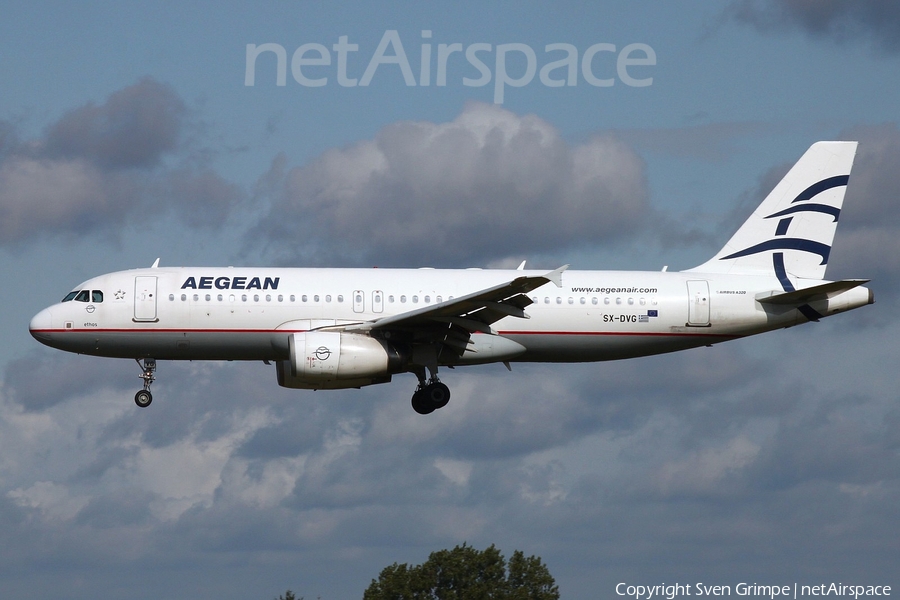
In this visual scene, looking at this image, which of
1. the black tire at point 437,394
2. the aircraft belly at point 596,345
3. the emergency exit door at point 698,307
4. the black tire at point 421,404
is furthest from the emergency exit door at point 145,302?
the emergency exit door at point 698,307

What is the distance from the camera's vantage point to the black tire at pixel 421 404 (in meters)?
42.5

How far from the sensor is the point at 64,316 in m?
41.3

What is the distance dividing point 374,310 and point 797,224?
15.7 meters

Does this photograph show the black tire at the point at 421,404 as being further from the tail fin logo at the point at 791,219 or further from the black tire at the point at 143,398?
the tail fin logo at the point at 791,219

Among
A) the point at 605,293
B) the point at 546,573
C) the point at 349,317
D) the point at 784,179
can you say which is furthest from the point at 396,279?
→ the point at 546,573

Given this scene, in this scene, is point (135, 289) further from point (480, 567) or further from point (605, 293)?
point (480, 567)

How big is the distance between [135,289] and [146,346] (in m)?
1.78

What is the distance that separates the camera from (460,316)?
4012cm

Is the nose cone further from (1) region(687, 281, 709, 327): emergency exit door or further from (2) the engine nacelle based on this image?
(1) region(687, 281, 709, 327): emergency exit door

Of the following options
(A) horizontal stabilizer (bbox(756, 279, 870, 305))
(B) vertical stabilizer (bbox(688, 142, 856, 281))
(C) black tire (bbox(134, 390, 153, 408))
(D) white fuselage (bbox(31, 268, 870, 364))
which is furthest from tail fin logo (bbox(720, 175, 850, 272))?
(C) black tire (bbox(134, 390, 153, 408))

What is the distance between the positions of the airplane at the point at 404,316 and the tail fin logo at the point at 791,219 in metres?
1.83

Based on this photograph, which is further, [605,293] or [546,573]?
[546,573]

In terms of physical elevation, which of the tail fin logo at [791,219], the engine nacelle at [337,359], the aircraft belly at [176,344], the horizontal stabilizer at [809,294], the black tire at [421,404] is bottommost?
the black tire at [421,404]

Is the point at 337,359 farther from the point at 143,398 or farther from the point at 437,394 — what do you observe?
the point at 143,398
